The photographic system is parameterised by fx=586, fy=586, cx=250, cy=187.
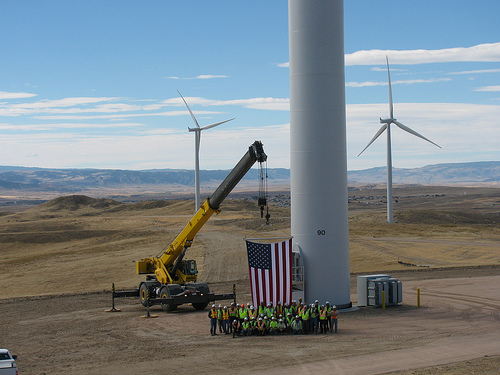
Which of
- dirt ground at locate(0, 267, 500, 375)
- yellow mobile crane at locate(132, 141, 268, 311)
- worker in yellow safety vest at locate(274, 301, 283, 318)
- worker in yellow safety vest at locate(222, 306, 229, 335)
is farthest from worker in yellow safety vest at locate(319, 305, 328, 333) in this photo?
yellow mobile crane at locate(132, 141, 268, 311)

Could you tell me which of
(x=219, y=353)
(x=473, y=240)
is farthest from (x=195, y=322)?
(x=473, y=240)

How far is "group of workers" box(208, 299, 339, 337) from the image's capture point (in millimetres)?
25219

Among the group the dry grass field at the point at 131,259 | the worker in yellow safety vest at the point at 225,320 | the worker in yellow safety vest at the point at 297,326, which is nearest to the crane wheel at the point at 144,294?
the dry grass field at the point at 131,259

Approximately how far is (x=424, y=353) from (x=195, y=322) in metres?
11.8

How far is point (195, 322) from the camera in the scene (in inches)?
1127

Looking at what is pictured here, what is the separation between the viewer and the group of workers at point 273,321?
25.2 metres

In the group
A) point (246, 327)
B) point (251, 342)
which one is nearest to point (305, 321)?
point (246, 327)

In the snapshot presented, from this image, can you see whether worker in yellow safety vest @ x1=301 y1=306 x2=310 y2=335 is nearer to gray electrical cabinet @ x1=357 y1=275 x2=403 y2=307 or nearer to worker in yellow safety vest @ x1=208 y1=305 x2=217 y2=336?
worker in yellow safety vest @ x1=208 y1=305 x2=217 y2=336

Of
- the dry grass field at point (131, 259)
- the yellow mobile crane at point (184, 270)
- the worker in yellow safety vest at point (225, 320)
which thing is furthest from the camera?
the dry grass field at point (131, 259)

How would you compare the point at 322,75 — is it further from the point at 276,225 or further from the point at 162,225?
the point at 162,225

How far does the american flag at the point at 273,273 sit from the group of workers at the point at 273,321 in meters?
2.19

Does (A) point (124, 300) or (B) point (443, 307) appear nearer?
(B) point (443, 307)

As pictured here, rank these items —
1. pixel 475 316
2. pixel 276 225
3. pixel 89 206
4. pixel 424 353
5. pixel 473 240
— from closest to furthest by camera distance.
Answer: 1. pixel 424 353
2. pixel 475 316
3. pixel 473 240
4. pixel 276 225
5. pixel 89 206

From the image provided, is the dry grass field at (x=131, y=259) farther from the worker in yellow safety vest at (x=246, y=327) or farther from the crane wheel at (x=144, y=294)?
the worker in yellow safety vest at (x=246, y=327)
